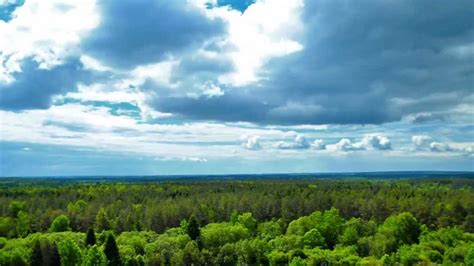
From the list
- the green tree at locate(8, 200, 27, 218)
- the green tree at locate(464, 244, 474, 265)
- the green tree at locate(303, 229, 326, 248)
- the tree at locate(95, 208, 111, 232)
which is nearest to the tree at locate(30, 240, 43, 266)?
the tree at locate(95, 208, 111, 232)

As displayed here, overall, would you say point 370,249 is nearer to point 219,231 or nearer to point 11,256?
point 219,231

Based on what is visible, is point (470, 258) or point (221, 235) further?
point (221, 235)

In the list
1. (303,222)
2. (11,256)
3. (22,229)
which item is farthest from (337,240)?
(22,229)

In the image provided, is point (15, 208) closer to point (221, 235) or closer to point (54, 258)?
point (54, 258)

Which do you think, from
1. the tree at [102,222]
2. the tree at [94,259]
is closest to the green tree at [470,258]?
the tree at [94,259]

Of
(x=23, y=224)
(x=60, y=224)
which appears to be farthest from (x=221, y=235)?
(x=23, y=224)

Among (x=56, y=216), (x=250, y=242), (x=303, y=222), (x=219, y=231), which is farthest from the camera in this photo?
(x=56, y=216)

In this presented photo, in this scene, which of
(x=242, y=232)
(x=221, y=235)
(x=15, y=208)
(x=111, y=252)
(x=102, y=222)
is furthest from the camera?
(x=15, y=208)
